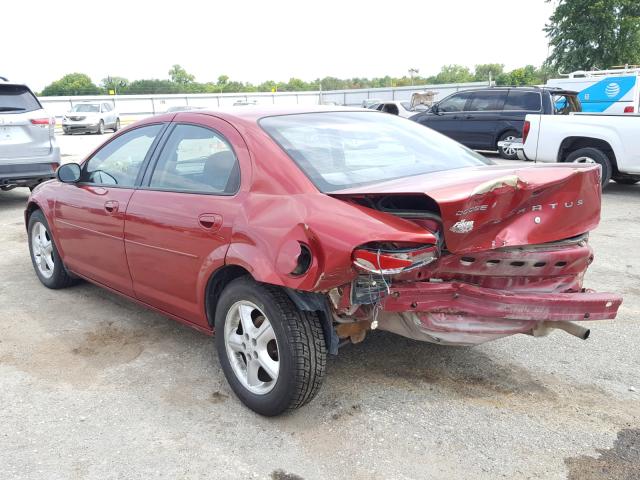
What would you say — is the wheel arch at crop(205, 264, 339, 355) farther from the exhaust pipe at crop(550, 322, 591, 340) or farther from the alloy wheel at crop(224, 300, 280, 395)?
the exhaust pipe at crop(550, 322, 591, 340)

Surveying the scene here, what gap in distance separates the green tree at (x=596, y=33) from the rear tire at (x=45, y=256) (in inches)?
1223

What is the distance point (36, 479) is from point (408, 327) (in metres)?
1.85

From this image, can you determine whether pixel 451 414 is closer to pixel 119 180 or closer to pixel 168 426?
pixel 168 426

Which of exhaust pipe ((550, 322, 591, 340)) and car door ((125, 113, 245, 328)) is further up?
car door ((125, 113, 245, 328))

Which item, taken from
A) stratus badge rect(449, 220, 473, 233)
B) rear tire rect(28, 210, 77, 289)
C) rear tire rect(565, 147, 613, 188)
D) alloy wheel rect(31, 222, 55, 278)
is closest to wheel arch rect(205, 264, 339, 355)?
stratus badge rect(449, 220, 473, 233)

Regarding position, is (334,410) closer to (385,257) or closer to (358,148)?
(385,257)

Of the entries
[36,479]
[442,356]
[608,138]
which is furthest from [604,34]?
[36,479]

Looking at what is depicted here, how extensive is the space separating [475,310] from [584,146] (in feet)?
27.1

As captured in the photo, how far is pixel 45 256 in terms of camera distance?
17.1 feet

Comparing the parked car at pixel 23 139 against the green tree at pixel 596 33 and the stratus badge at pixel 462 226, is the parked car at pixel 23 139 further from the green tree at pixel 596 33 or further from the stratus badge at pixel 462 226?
the green tree at pixel 596 33

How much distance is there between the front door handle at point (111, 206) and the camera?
394 centimetres

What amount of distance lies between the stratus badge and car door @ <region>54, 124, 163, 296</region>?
221cm

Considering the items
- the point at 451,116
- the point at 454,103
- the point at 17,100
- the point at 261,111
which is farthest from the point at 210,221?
the point at 454,103

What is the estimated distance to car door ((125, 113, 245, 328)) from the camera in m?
3.21
